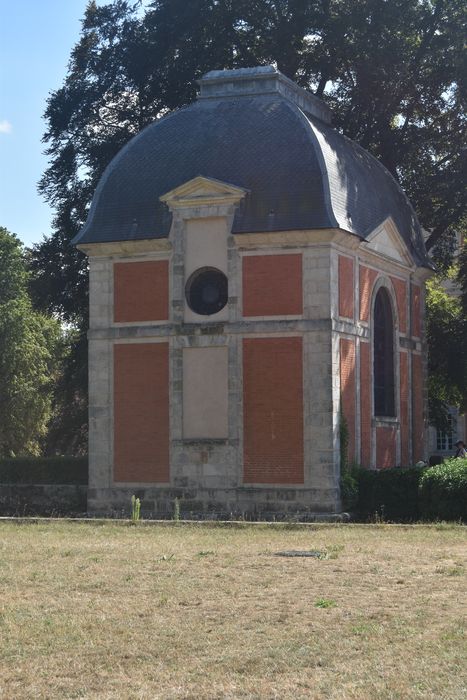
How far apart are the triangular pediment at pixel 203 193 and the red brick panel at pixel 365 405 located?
5509 mm

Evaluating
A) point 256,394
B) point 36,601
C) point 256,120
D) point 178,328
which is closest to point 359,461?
point 256,394

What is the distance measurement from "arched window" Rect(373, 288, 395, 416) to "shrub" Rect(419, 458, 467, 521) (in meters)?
6.58

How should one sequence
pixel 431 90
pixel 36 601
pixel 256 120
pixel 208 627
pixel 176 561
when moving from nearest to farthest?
pixel 208 627 → pixel 36 601 → pixel 176 561 → pixel 256 120 → pixel 431 90

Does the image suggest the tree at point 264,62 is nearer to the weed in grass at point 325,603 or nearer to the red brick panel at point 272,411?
the red brick panel at point 272,411

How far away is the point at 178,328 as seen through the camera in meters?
33.2

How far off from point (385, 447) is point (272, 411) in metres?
5.86

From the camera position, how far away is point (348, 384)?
33.2 metres

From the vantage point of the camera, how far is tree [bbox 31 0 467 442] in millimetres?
41438

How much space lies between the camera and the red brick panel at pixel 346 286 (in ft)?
108

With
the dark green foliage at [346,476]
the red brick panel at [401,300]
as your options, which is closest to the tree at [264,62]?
the red brick panel at [401,300]

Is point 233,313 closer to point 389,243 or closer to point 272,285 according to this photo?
point 272,285

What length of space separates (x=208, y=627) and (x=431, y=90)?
31.8 metres

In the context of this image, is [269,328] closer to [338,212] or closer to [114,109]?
[338,212]

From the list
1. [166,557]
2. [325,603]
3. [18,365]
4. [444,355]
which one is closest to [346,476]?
[444,355]
